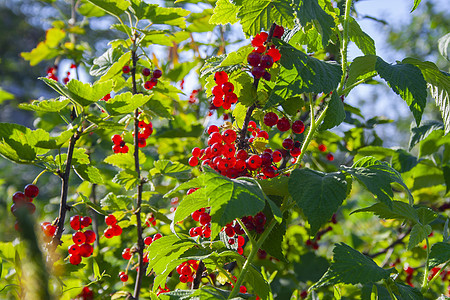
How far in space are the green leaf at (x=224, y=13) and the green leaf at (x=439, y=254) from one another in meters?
0.72

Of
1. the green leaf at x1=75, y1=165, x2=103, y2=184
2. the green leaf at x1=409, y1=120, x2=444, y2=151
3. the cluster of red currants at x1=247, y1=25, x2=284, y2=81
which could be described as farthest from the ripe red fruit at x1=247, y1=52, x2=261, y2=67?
the green leaf at x1=409, y1=120, x2=444, y2=151

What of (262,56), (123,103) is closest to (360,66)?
(262,56)

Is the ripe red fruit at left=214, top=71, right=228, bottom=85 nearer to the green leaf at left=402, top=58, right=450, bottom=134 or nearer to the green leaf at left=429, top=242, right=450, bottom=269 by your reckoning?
the green leaf at left=402, top=58, right=450, bottom=134

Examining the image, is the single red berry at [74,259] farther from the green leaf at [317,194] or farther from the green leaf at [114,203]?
the green leaf at [317,194]

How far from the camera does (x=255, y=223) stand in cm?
81

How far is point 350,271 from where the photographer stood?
2.62ft

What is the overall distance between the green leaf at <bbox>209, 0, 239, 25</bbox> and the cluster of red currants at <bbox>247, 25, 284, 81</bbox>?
72mm

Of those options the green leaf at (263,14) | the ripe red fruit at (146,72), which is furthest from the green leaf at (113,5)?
the green leaf at (263,14)

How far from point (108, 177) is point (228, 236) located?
3.37ft

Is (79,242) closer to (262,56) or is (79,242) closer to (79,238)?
(79,238)

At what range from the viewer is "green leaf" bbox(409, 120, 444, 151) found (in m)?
1.42

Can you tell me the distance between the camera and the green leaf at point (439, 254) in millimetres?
904

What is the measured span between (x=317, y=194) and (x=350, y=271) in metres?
0.21

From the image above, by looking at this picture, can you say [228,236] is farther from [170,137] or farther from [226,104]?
[170,137]
